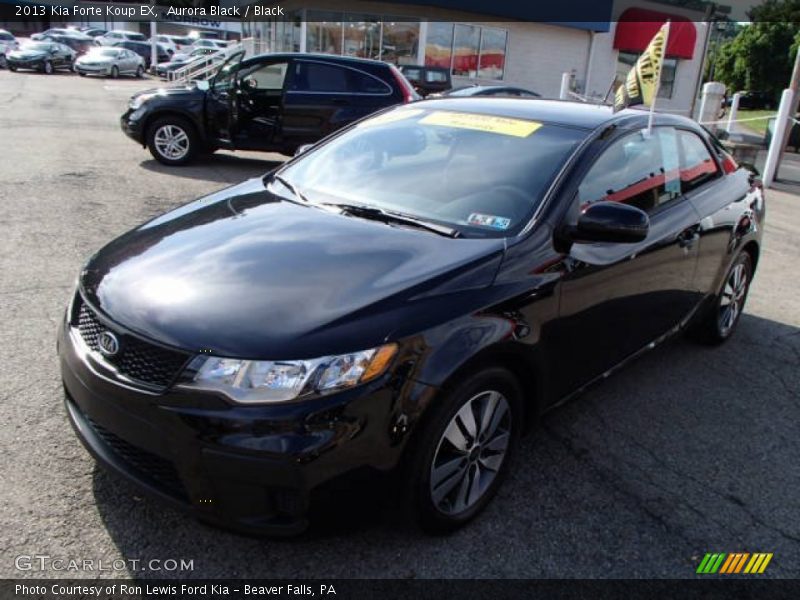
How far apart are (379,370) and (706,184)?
9.85ft

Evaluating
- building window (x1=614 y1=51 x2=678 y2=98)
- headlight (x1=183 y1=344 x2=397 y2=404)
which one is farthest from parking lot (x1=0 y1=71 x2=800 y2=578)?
building window (x1=614 y1=51 x2=678 y2=98)

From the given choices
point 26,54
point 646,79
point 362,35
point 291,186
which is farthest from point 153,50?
point 646,79

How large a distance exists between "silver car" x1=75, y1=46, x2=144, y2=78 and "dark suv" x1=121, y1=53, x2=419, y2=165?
2428 centimetres

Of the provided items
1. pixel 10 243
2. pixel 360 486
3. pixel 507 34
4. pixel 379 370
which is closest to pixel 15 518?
pixel 360 486

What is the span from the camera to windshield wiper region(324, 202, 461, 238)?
294cm

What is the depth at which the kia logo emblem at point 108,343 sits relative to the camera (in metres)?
2.37

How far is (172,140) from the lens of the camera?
993 cm

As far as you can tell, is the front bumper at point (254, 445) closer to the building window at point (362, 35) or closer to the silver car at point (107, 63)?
the building window at point (362, 35)

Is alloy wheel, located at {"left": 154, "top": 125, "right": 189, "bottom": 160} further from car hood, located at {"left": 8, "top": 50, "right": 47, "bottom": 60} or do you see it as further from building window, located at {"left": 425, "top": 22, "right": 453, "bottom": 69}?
car hood, located at {"left": 8, "top": 50, "right": 47, "bottom": 60}

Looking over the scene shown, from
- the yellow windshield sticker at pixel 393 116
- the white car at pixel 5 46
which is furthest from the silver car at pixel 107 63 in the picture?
the yellow windshield sticker at pixel 393 116

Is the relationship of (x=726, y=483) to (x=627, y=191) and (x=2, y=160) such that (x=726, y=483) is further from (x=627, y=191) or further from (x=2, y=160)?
(x=2, y=160)

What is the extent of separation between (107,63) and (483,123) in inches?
1265

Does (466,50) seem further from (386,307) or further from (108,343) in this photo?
(108,343)

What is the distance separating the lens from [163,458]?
7.41ft
